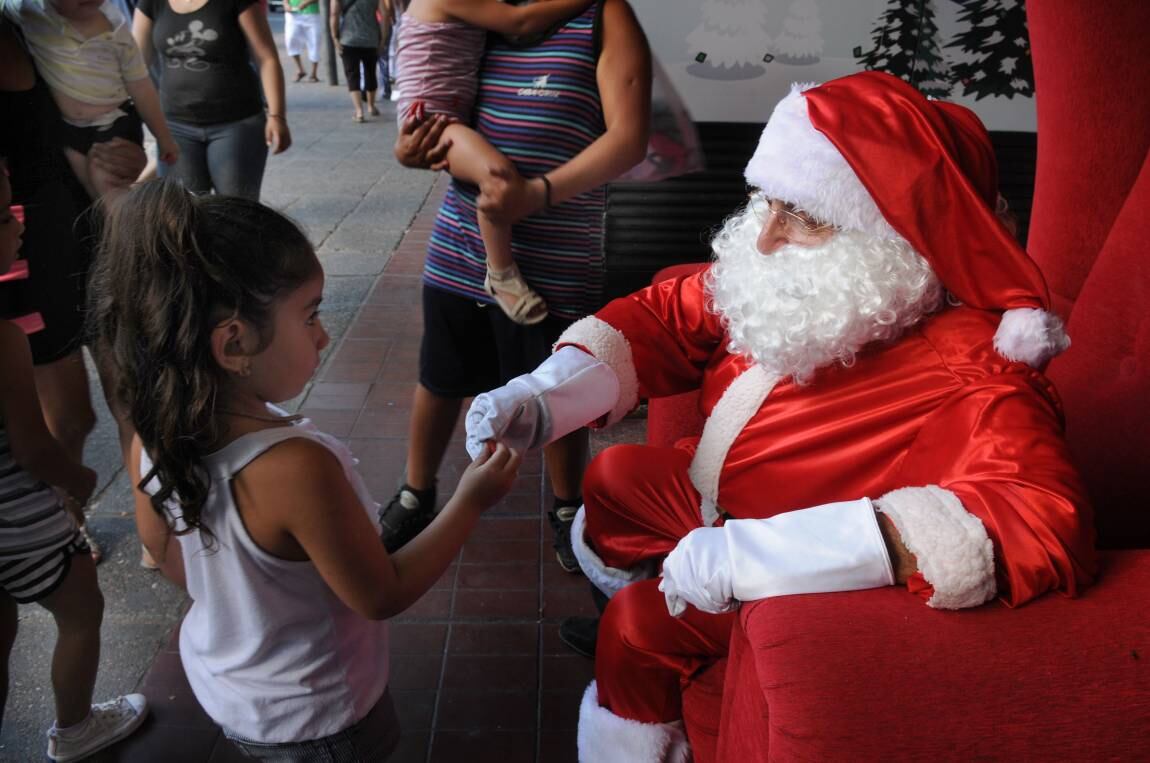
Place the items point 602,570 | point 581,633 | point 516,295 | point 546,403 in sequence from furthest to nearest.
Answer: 1. point 581,633
2. point 516,295
3. point 602,570
4. point 546,403

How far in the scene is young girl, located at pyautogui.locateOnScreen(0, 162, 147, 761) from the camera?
4.96 feet

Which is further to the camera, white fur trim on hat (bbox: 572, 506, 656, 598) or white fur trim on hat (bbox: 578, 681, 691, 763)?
white fur trim on hat (bbox: 572, 506, 656, 598)

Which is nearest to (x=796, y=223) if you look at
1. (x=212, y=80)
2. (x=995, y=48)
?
(x=995, y=48)

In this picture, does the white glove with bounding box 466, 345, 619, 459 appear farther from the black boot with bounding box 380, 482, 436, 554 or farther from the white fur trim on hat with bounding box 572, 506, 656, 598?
the black boot with bounding box 380, 482, 436, 554

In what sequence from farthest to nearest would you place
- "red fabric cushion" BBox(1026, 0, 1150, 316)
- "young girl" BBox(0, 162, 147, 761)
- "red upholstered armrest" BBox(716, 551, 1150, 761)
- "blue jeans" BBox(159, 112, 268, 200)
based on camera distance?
"blue jeans" BBox(159, 112, 268, 200)
"red fabric cushion" BBox(1026, 0, 1150, 316)
"young girl" BBox(0, 162, 147, 761)
"red upholstered armrest" BBox(716, 551, 1150, 761)

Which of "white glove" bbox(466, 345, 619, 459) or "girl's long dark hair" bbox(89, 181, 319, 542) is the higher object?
"girl's long dark hair" bbox(89, 181, 319, 542)

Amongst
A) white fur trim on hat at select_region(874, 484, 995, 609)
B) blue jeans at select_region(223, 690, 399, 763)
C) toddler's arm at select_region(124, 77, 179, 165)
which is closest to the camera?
white fur trim on hat at select_region(874, 484, 995, 609)

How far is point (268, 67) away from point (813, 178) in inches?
106

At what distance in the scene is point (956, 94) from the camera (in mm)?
3078

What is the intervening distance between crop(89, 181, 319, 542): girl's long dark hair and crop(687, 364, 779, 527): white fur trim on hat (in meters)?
0.76

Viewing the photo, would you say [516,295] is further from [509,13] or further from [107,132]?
[107,132]

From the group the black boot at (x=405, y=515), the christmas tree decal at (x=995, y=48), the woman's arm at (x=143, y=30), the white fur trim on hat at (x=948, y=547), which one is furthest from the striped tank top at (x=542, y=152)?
the woman's arm at (x=143, y=30)

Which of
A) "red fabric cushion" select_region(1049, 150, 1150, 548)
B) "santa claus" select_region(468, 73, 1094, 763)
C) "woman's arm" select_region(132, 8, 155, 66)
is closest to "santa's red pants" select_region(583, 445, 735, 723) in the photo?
"santa claus" select_region(468, 73, 1094, 763)

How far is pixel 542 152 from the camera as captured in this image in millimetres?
2068
